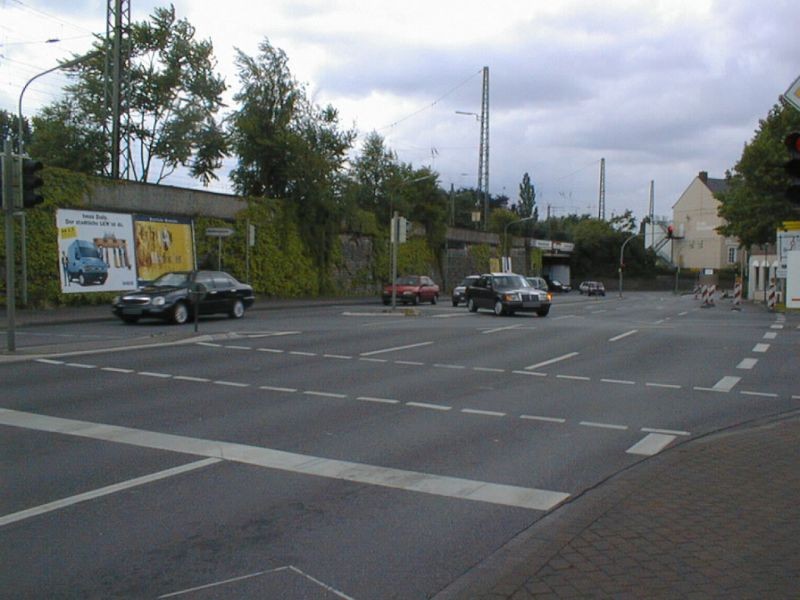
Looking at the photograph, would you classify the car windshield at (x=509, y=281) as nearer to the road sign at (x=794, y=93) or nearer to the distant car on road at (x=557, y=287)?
the road sign at (x=794, y=93)

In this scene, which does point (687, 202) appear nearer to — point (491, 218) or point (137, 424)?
point (491, 218)

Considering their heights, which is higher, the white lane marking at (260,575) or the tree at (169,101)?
the tree at (169,101)

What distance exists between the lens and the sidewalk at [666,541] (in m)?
4.38

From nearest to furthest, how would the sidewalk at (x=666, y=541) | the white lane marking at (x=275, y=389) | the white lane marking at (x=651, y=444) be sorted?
the sidewalk at (x=666, y=541) → the white lane marking at (x=651, y=444) → the white lane marking at (x=275, y=389)

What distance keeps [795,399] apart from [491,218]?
68867mm

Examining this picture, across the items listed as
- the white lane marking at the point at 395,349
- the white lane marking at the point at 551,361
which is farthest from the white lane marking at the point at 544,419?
the white lane marking at the point at 395,349

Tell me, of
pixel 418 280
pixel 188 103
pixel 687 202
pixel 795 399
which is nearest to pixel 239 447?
pixel 795 399

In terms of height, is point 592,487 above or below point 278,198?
below

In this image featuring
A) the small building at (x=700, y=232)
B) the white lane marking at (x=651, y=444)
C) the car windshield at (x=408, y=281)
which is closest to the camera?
the white lane marking at (x=651, y=444)

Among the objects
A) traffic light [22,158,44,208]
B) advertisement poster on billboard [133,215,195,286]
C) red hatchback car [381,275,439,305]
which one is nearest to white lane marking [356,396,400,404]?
traffic light [22,158,44,208]

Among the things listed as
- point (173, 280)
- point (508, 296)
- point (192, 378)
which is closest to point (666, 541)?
point (192, 378)

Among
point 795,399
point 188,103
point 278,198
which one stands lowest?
point 795,399

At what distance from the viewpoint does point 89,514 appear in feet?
18.7

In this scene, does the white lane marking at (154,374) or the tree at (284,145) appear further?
the tree at (284,145)
